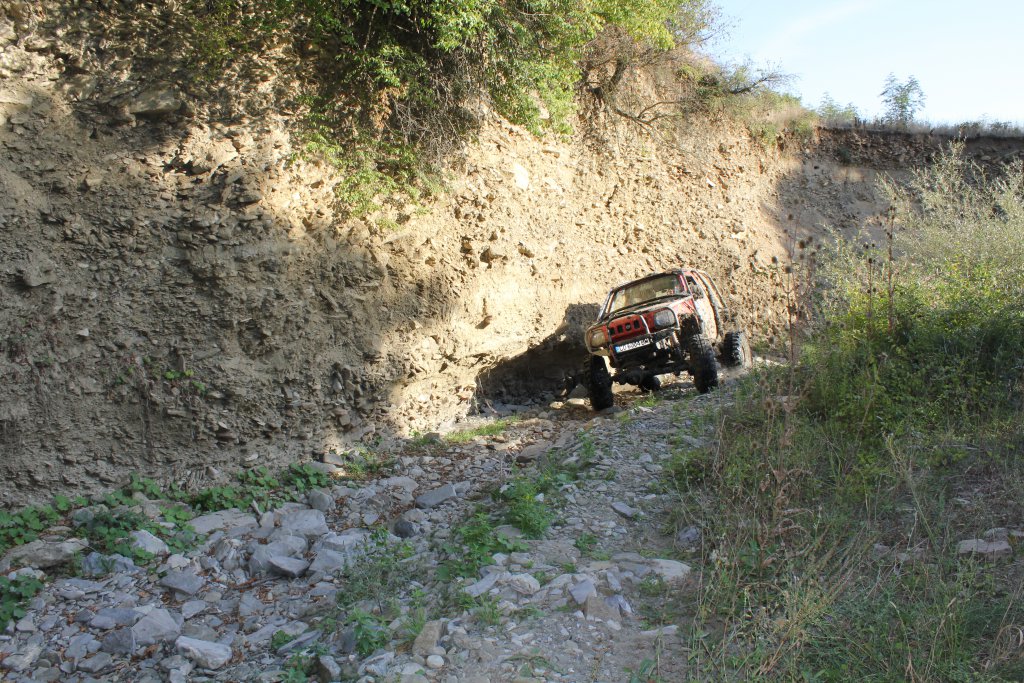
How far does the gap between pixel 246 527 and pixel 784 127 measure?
16904 millimetres

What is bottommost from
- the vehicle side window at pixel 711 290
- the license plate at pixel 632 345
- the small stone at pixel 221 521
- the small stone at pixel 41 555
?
the small stone at pixel 221 521

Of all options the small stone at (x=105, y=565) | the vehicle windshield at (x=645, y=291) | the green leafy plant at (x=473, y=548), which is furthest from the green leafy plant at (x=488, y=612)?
the vehicle windshield at (x=645, y=291)

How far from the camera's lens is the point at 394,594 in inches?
166

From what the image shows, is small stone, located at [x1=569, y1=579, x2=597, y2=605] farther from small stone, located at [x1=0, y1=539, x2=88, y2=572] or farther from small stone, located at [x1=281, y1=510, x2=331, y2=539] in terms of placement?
small stone, located at [x1=0, y1=539, x2=88, y2=572]

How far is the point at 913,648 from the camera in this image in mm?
3104

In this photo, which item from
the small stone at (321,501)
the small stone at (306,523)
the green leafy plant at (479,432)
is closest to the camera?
the small stone at (306,523)

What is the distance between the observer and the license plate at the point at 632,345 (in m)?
8.91

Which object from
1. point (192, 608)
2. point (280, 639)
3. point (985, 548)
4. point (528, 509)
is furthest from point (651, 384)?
point (280, 639)

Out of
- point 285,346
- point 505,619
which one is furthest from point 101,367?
point 505,619

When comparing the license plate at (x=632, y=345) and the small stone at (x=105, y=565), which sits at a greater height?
the license plate at (x=632, y=345)

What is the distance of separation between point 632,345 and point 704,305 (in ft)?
4.80

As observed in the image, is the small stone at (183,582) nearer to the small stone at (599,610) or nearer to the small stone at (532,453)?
the small stone at (599,610)

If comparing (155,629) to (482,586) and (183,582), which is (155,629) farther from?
(482,586)

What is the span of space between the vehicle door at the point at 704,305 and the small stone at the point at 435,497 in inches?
171
